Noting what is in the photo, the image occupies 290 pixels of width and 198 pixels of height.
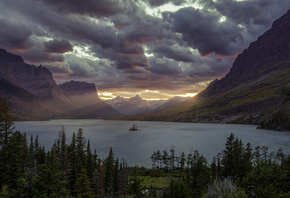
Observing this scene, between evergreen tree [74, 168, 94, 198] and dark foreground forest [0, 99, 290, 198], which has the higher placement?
dark foreground forest [0, 99, 290, 198]

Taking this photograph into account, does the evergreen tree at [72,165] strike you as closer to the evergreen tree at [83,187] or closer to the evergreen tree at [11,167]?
the evergreen tree at [83,187]

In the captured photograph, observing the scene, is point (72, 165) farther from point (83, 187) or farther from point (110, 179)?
point (83, 187)

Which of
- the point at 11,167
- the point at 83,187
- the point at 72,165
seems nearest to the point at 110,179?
the point at 72,165

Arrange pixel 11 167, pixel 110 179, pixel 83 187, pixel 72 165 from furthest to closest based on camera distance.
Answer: pixel 72 165
pixel 110 179
pixel 83 187
pixel 11 167

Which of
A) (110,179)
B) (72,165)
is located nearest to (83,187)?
(110,179)

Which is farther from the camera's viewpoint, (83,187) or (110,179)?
(110,179)

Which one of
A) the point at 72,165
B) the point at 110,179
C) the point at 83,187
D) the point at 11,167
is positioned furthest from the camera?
the point at 72,165

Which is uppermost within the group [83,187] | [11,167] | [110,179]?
[11,167]

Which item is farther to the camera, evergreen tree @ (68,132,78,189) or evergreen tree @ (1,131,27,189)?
evergreen tree @ (68,132,78,189)

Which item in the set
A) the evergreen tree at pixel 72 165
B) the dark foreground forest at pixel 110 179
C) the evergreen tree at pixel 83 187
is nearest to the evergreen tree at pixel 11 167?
the dark foreground forest at pixel 110 179

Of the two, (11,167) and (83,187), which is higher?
(11,167)

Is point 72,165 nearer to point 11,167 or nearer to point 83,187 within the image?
point 83,187

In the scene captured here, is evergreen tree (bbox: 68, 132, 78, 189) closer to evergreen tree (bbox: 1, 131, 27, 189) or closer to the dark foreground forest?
the dark foreground forest

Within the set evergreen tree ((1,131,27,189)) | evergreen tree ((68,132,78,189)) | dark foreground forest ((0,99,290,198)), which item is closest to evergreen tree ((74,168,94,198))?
dark foreground forest ((0,99,290,198))
